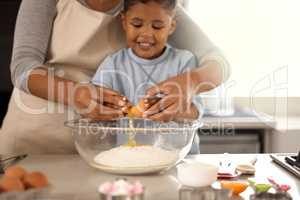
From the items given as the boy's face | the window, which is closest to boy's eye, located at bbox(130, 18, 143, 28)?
the boy's face

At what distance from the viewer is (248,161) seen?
98 centimetres

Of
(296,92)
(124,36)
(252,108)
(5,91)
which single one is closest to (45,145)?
(124,36)

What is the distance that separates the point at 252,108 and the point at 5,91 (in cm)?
103

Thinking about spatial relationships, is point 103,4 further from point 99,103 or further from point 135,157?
point 135,157

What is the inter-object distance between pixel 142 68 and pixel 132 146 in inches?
13.6

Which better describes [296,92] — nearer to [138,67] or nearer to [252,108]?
[252,108]

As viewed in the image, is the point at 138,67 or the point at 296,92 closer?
the point at 138,67

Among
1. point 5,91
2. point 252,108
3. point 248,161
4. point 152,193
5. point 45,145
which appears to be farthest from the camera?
point 252,108

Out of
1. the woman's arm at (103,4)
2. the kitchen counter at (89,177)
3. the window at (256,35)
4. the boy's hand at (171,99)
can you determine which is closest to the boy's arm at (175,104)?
the boy's hand at (171,99)

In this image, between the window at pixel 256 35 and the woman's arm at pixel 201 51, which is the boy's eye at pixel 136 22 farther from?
the window at pixel 256 35

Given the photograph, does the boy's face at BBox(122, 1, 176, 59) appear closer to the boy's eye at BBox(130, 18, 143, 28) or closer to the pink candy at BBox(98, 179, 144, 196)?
the boy's eye at BBox(130, 18, 143, 28)

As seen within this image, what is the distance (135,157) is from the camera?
2.70 ft

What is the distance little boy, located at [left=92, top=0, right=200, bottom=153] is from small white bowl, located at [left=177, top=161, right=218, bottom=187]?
1.26 feet

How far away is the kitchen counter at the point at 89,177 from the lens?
74 centimetres
